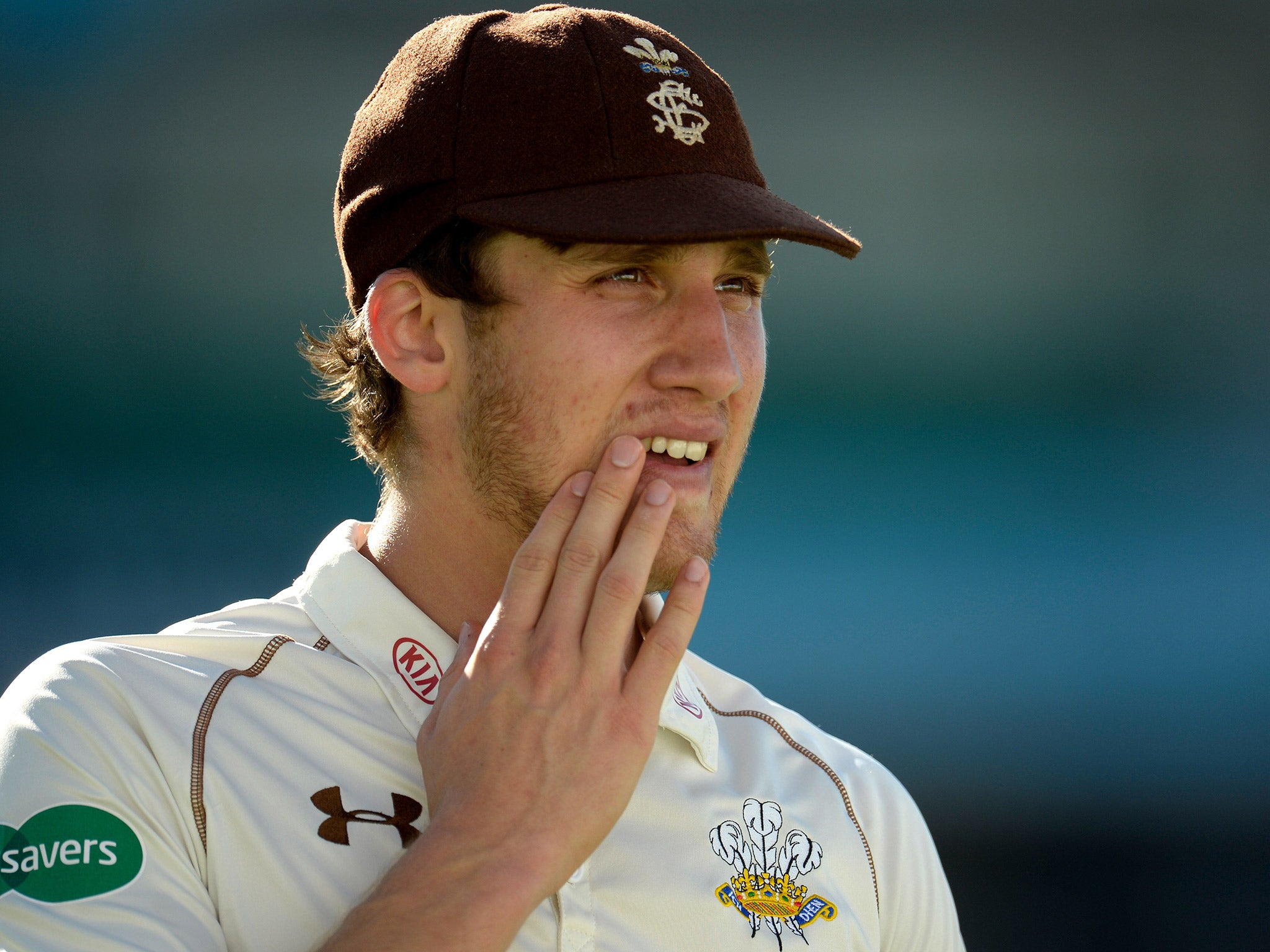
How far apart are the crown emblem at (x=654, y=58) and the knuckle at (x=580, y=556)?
0.55 meters

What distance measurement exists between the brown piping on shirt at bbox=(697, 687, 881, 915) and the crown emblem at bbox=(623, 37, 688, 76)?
30.0 inches

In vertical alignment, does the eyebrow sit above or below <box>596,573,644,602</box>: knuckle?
above

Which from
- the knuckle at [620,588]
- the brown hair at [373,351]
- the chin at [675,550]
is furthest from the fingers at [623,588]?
the brown hair at [373,351]

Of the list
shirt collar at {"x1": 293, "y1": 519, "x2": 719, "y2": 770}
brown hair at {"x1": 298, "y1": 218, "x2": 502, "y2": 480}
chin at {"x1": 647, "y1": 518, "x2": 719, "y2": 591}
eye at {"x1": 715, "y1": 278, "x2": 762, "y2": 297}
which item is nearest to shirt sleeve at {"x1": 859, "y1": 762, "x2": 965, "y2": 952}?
shirt collar at {"x1": 293, "y1": 519, "x2": 719, "y2": 770}

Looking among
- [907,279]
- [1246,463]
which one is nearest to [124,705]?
[907,279]

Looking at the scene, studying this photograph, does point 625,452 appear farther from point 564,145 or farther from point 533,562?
point 564,145

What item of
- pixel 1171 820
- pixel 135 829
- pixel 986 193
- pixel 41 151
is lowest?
pixel 135 829

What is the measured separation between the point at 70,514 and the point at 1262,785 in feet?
12.7

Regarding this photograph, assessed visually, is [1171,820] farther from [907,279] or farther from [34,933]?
[34,933]

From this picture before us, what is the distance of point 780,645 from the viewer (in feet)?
12.5

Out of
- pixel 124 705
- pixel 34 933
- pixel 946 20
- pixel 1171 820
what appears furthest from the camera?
pixel 946 20

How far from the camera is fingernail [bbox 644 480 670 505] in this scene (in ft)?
4.02

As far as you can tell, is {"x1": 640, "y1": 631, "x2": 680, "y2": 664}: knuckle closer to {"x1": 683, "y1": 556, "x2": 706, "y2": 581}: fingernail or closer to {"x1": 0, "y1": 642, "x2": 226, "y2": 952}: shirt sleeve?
{"x1": 683, "y1": 556, "x2": 706, "y2": 581}: fingernail

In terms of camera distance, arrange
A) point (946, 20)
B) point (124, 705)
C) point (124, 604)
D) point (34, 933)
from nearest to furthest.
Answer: point (34, 933) → point (124, 705) → point (124, 604) → point (946, 20)
